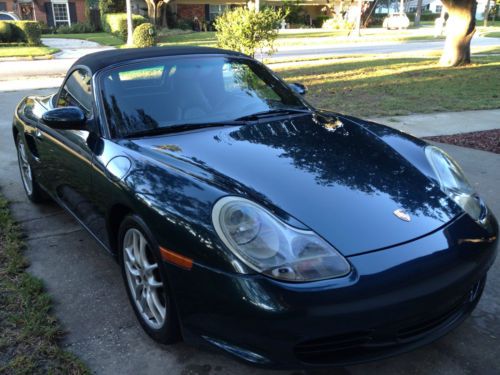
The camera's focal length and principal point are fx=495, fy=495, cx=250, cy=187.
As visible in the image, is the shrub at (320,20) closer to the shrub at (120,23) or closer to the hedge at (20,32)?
the shrub at (120,23)

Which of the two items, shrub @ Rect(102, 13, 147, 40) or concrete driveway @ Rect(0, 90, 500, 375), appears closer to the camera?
concrete driveway @ Rect(0, 90, 500, 375)

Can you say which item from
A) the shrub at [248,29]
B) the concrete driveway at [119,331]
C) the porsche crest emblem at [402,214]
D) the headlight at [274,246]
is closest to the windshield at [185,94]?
the concrete driveway at [119,331]

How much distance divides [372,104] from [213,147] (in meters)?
7.02

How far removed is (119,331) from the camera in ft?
8.96

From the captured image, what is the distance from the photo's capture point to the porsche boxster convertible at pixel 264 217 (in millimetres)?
1978

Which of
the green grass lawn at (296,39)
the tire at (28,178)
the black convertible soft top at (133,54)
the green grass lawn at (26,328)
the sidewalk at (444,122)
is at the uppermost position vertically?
the black convertible soft top at (133,54)

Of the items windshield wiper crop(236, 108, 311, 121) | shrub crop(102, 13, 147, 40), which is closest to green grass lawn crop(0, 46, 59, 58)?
shrub crop(102, 13, 147, 40)

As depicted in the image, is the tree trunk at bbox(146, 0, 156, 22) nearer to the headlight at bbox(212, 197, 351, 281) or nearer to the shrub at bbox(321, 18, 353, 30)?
the shrub at bbox(321, 18, 353, 30)

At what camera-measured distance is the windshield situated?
315 cm

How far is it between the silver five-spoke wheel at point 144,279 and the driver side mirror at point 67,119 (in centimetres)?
89

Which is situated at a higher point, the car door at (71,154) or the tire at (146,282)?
the car door at (71,154)

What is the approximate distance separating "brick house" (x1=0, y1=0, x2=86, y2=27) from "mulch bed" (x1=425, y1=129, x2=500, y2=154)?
39.1 metres

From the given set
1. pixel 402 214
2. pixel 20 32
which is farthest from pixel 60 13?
pixel 402 214

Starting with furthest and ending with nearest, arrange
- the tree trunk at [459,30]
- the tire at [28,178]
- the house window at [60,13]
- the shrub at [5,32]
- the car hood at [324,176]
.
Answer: the house window at [60,13]
the shrub at [5,32]
the tree trunk at [459,30]
the tire at [28,178]
the car hood at [324,176]
